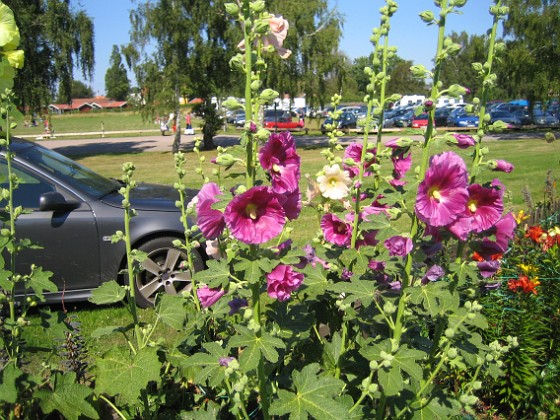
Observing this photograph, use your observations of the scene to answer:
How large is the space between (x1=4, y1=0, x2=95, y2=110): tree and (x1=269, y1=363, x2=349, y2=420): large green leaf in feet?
68.3

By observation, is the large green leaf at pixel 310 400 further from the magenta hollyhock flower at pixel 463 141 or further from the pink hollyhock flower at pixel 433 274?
the magenta hollyhock flower at pixel 463 141

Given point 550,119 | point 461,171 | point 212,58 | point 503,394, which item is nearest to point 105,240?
point 503,394

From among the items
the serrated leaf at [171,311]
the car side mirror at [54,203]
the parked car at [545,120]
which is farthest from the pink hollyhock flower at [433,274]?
the parked car at [545,120]

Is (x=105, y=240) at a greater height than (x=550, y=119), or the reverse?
(x=550, y=119)

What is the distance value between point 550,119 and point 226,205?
3964 centimetres

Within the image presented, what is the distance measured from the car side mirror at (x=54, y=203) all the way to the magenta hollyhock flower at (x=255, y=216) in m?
3.76

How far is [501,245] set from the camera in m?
1.90

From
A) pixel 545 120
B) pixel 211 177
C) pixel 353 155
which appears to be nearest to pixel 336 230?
pixel 353 155

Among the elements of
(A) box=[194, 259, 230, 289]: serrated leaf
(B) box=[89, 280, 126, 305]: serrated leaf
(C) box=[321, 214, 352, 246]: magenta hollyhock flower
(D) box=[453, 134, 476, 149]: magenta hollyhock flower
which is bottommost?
(B) box=[89, 280, 126, 305]: serrated leaf

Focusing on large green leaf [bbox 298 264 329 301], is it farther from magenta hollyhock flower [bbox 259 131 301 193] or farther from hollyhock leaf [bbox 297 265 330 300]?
magenta hollyhock flower [bbox 259 131 301 193]

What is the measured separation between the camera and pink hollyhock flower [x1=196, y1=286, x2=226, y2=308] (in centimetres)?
207

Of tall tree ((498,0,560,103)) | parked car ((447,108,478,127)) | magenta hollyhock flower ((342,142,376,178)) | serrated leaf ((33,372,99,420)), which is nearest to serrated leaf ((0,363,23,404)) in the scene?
serrated leaf ((33,372,99,420))

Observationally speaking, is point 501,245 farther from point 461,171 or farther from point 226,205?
point 226,205

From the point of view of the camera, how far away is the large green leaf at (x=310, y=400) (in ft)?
5.13
